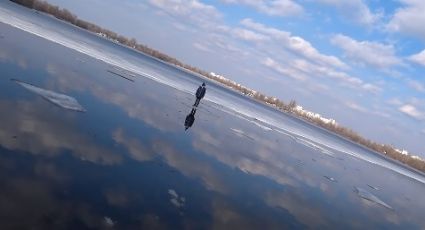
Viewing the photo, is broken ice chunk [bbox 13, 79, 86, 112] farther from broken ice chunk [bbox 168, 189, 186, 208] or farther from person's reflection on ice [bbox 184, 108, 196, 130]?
broken ice chunk [bbox 168, 189, 186, 208]

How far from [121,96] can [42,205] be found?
12234 millimetres

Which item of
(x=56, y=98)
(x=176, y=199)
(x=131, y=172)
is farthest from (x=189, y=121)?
(x=176, y=199)

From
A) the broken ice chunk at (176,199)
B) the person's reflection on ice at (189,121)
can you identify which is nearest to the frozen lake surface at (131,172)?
the broken ice chunk at (176,199)

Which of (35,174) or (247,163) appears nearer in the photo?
(35,174)

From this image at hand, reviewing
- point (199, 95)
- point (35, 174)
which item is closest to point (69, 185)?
point (35, 174)

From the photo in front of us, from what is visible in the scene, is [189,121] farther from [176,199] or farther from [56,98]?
[176,199]

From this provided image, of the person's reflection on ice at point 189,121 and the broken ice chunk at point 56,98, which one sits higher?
the broken ice chunk at point 56,98

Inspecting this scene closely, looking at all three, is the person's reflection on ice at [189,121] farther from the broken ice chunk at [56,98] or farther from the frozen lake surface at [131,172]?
the broken ice chunk at [56,98]

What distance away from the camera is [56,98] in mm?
12086

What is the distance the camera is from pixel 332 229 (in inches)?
397

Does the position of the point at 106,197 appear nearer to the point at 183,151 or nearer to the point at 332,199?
the point at 183,151

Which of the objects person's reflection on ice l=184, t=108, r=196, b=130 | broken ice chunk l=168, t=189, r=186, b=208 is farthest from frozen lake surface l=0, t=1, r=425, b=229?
person's reflection on ice l=184, t=108, r=196, b=130

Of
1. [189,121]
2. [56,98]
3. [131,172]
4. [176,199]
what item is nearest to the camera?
[176,199]

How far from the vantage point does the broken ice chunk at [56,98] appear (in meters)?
11.6
